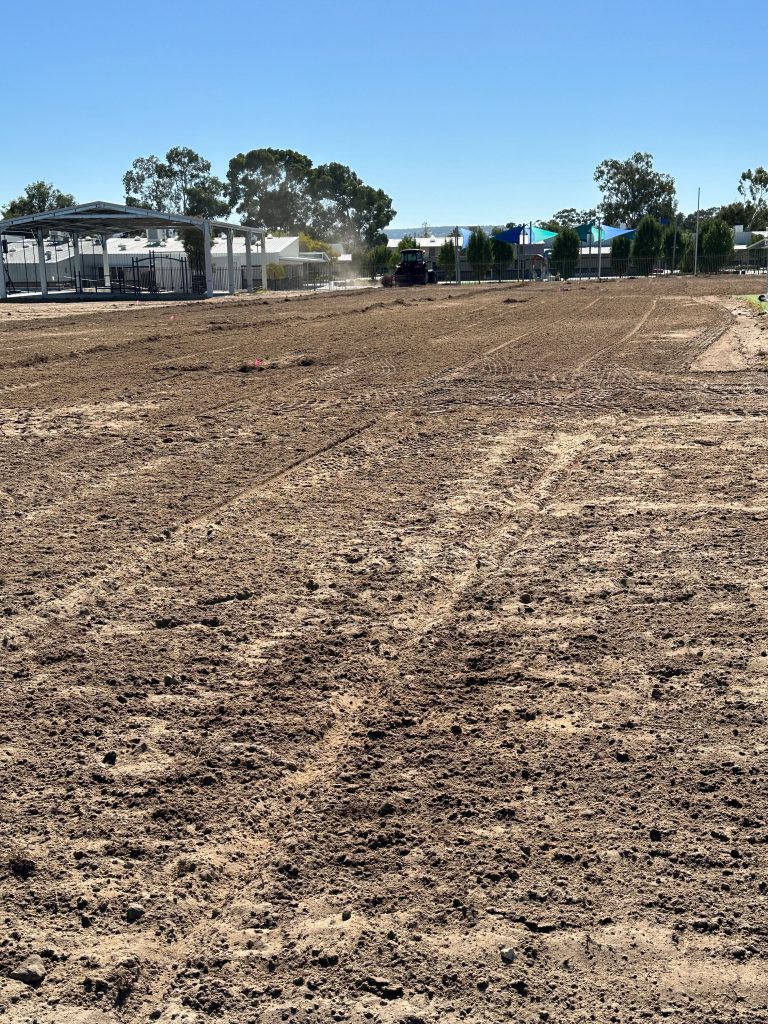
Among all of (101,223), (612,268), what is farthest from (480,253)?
(101,223)

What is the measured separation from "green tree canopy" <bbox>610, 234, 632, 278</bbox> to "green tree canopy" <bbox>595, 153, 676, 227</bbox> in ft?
172

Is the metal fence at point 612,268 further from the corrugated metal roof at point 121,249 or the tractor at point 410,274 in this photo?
the tractor at point 410,274

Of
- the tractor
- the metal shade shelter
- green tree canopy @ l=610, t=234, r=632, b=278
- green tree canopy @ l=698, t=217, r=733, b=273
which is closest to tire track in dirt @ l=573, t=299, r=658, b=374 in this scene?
the metal shade shelter

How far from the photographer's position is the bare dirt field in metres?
3.05

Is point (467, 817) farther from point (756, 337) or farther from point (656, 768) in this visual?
point (756, 337)

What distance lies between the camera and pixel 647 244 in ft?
304

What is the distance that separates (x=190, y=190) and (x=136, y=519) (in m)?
156

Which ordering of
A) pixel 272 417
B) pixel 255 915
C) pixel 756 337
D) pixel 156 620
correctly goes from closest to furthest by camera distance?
pixel 255 915 → pixel 156 620 → pixel 272 417 → pixel 756 337

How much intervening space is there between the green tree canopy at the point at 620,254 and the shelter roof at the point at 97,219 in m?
45.5

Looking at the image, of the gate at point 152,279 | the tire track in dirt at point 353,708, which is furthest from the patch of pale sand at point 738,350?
the gate at point 152,279

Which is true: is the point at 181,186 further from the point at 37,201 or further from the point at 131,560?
the point at 131,560

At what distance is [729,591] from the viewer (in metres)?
6.02

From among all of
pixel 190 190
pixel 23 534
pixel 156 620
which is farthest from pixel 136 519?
pixel 190 190

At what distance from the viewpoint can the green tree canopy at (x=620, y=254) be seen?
3652 inches
